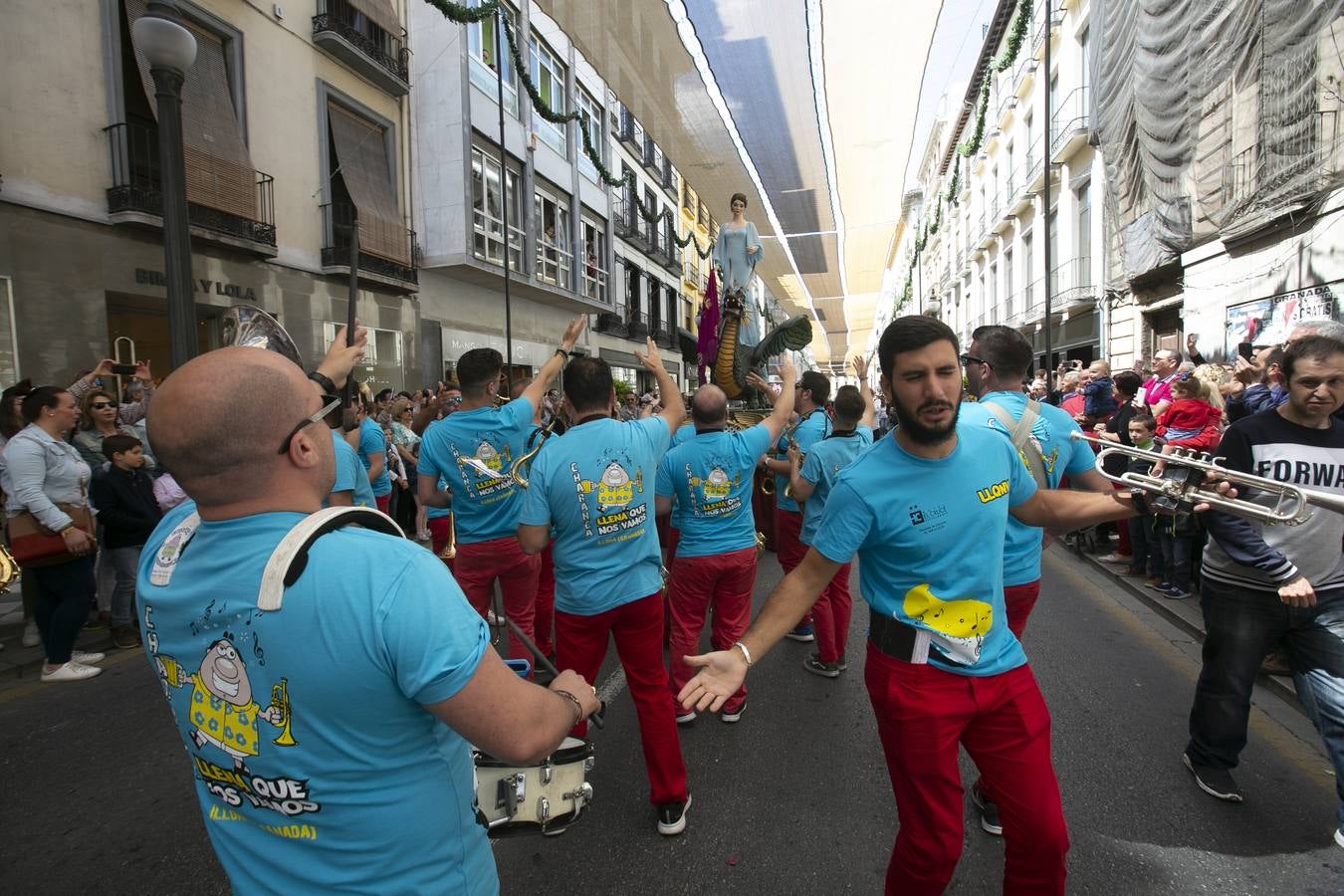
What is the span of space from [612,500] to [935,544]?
142cm

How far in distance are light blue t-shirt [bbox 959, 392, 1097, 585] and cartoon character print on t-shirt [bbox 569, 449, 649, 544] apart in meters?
1.50

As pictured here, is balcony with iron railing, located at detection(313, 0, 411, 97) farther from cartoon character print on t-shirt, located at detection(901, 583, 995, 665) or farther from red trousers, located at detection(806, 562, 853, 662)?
cartoon character print on t-shirt, located at detection(901, 583, 995, 665)

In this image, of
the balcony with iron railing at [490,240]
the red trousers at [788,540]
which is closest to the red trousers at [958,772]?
the red trousers at [788,540]

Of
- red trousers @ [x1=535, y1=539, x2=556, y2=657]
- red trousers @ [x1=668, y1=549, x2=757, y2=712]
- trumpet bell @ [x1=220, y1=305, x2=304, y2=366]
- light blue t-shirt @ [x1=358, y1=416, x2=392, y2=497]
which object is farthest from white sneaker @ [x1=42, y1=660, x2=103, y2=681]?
red trousers @ [x1=668, y1=549, x2=757, y2=712]

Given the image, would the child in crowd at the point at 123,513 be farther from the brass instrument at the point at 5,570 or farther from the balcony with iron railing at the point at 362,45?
the balcony with iron railing at the point at 362,45

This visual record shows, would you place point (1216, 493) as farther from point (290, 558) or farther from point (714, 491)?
point (290, 558)

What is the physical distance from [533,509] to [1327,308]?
10931 millimetres

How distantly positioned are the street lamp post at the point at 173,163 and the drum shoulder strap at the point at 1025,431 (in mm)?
4990

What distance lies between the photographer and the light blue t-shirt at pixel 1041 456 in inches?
124

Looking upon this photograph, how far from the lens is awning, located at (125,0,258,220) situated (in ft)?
35.0

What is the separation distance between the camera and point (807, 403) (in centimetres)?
702

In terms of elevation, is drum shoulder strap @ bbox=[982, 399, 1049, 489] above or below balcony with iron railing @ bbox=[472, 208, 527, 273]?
below

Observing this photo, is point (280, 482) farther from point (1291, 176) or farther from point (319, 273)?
point (319, 273)

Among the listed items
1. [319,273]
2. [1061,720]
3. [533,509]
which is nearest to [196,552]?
[533,509]
